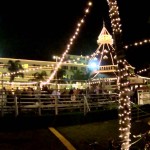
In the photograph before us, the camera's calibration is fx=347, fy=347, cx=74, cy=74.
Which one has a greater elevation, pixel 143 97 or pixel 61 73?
pixel 61 73

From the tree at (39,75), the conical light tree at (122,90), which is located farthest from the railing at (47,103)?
the tree at (39,75)

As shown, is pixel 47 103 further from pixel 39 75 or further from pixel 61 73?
pixel 61 73

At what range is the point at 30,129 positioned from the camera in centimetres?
1379

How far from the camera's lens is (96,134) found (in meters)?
12.1

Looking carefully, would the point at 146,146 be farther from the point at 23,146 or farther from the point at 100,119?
the point at 100,119

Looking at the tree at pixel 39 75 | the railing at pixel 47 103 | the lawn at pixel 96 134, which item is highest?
the tree at pixel 39 75

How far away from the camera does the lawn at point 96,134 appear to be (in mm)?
10008

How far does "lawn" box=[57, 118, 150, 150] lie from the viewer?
10.0 meters

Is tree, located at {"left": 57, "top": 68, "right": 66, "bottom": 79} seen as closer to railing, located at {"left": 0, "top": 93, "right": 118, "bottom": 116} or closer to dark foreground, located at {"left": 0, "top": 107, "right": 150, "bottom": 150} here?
railing, located at {"left": 0, "top": 93, "right": 118, "bottom": 116}

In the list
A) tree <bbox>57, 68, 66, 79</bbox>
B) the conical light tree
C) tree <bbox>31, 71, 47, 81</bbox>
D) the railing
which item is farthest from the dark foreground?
tree <bbox>57, 68, 66, 79</bbox>

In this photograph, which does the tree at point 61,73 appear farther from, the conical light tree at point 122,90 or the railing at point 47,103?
the conical light tree at point 122,90

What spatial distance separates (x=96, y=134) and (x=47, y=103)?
16.6 ft

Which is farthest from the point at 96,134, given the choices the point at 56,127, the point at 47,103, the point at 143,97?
the point at 143,97

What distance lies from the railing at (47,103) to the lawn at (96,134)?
6.38 ft
